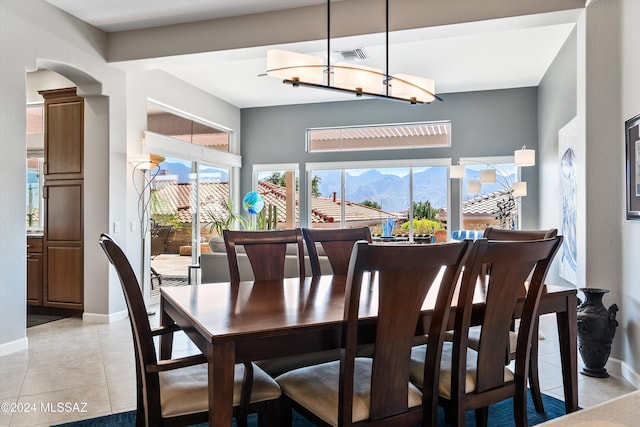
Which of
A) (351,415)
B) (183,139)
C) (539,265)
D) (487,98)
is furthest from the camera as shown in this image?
(487,98)

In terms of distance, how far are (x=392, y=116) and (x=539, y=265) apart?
5.83 metres

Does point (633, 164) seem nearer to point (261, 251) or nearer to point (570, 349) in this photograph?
point (570, 349)

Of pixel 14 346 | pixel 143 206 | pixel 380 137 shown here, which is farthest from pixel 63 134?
pixel 380 137

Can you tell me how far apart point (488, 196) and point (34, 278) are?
6335 mm

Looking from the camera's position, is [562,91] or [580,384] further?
[562,91]

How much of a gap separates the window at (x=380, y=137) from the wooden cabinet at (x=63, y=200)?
3.92 meters

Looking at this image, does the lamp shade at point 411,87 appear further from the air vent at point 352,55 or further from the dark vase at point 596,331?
the dark vase at point 596,331

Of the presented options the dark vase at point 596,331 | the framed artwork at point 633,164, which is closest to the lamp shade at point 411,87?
the framed artwork at point 633,164

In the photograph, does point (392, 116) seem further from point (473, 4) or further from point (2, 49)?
point (2, 49)

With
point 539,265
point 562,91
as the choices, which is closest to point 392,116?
point 562,91

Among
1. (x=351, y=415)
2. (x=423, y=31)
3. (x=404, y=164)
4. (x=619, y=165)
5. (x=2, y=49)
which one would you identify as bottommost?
(x=351, y=415)

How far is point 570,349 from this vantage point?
6.97 ft

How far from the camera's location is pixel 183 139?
638 cm

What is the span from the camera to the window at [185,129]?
5.74 metres
